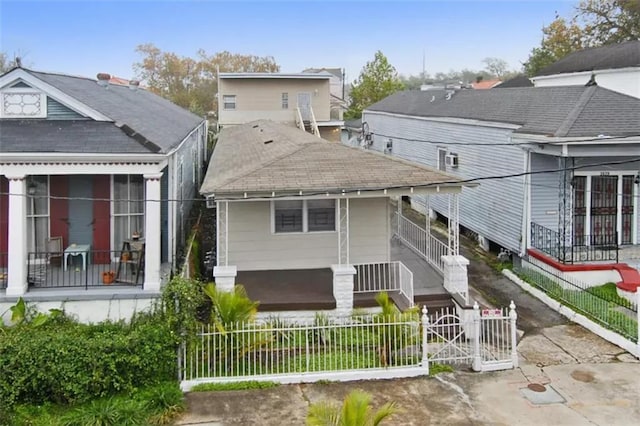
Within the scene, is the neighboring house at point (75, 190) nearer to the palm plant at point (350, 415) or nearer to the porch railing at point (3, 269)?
the porch railing at point (3, 269)

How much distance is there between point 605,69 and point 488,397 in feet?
64.7

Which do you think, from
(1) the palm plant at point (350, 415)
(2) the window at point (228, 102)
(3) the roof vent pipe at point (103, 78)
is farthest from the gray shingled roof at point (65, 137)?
(2) the window at point (228, 102)

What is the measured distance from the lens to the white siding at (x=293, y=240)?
13.9m

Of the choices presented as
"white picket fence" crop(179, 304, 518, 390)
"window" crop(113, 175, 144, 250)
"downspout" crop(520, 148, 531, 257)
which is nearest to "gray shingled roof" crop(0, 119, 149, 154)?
"window" crop(113, 175, 144, 250)

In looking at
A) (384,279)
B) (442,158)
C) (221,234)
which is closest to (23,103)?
(221,234)

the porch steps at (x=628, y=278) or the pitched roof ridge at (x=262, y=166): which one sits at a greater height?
the pitched roof ridge at (x=262, y=166)

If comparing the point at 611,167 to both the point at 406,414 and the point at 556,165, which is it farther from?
the point at 406,414

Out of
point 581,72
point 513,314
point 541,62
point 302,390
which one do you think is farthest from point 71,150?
point 541,62

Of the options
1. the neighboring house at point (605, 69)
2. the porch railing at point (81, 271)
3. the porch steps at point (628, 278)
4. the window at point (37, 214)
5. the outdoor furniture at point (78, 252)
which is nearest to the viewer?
the porch railing at point (81, 271)

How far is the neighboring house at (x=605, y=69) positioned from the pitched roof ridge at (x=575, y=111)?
510cm

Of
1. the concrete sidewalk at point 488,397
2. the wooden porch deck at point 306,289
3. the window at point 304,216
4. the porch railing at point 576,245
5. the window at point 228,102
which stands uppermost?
the window at point 228,102

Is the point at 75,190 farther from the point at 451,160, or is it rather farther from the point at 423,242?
the point at 451,160

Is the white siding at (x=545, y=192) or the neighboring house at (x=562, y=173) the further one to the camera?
the white siding at (x=545, y=192)

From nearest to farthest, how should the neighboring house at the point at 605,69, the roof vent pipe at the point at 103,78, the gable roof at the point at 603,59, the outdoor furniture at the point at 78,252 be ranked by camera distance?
the outdoor furniture at the point at 78,252, the roof vent pipe at the point at 103,78, the neighboring house at the point at 605,69, the gable roof at the point at 603,59
